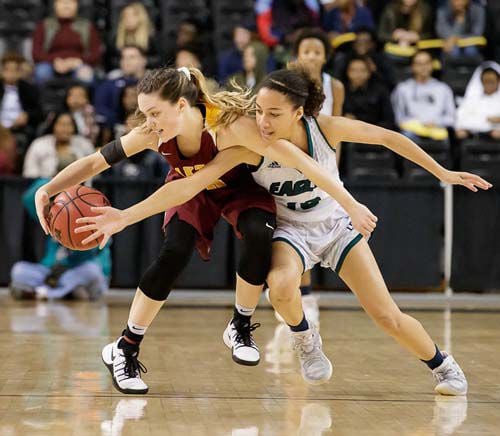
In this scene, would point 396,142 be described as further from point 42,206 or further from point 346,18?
point 346,18

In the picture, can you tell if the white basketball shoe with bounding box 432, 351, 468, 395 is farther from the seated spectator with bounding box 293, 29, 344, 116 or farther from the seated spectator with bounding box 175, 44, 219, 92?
the seated spectator with bounding box 175, 44, 219, 92

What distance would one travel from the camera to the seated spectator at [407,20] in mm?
10844

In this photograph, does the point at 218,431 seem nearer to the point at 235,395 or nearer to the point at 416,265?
the point at 235,395

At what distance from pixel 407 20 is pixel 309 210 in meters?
6.86

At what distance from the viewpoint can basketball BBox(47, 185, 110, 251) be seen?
13.4 feet

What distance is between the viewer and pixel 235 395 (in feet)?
13.8

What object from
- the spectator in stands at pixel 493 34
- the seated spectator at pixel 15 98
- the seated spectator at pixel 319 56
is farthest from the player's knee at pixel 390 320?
the spectator in stands at pixel 493 34

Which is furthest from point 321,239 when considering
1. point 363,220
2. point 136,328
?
point 136,328

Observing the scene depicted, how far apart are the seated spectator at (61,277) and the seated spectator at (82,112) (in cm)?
100

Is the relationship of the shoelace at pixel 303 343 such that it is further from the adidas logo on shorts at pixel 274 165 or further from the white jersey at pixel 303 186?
the adidas logo on shorts at pixel 274 165

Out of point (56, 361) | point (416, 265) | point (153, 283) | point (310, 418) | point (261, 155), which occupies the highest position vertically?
point (261, 155)

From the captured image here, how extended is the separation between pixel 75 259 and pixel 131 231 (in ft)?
1.71

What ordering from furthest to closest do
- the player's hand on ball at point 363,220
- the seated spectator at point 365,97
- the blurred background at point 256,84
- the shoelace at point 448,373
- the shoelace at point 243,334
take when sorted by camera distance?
the seated spectator at point 365,97 → the blurred background at point 256,84 → the shoelace at point 243,334 → the shoelace at point 448,373 → the player's hand on ball at point 363,220

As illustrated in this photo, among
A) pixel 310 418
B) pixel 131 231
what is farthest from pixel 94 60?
pixel 310 418
